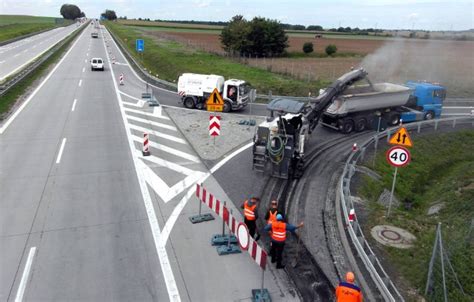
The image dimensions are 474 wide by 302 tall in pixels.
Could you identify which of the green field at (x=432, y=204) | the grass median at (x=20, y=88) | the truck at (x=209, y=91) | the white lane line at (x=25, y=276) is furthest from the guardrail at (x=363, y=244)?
the grass median at (x=20, y=88)

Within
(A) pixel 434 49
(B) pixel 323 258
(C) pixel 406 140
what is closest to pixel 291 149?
(C) pixel 406 140

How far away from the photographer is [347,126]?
22906mm

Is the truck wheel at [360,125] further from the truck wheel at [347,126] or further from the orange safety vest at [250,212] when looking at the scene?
the orange safety vest at [250,212]

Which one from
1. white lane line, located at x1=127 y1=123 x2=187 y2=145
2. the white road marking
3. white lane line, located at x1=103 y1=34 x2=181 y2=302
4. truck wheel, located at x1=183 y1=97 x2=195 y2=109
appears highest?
truck wheel, located at x1=183 y1=97 x2=195 y2=109

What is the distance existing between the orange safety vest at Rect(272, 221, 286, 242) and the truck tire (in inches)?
748

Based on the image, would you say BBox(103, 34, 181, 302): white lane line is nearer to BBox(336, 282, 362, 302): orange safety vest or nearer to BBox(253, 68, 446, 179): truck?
BBox(336, 282, 362, 302): orange safety vest

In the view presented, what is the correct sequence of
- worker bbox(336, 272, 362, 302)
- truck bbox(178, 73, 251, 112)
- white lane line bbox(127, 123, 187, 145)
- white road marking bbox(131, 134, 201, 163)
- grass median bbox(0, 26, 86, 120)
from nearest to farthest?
1. worker bbox(336, 272, 362, 302)
2. white road marking bbox(131, 134, 201, 163)
3. white lane line bbox(127, 123, 187, 145)
4. grass median bbox(0, 26, 86, 120)
5. truck bbox(178, 73, 251, 112)

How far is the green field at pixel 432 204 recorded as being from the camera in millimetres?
9836

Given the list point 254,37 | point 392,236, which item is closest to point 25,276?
point 392,236

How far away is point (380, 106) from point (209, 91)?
11.0m

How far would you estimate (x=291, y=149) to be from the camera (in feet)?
49.9

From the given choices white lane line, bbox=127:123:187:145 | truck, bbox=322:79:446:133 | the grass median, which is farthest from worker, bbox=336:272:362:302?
the grass median

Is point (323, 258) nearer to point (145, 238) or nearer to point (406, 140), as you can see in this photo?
point (145, 238)

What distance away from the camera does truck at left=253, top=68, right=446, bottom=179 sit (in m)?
15.5
